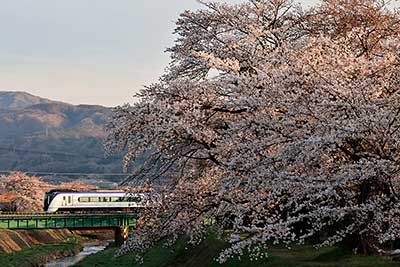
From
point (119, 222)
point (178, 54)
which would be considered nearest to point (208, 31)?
point (178, 54)

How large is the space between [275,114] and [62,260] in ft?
125

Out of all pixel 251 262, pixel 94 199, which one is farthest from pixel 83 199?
pixel 251 262

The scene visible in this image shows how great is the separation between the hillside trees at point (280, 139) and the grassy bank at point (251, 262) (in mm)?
714

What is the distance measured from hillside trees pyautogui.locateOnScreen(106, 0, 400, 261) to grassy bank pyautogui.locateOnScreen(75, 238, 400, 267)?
2.34 ft

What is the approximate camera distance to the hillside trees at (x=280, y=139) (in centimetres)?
1262

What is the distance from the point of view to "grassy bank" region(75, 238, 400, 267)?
55.2ft

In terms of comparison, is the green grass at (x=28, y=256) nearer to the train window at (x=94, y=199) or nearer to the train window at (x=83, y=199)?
the train window at (x=83, y=199)

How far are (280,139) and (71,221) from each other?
4874cm

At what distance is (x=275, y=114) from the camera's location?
1501 centimetres

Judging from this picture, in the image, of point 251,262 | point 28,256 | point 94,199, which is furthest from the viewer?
point 94,199

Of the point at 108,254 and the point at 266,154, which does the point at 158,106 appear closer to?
the point at 266,154

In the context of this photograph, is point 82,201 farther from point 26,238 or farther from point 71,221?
point 71,221

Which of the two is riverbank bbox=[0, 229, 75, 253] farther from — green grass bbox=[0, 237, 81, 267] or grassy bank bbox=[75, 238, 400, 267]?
grassy bank bbox=[75, 238, 400, 267]

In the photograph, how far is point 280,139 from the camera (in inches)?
550
